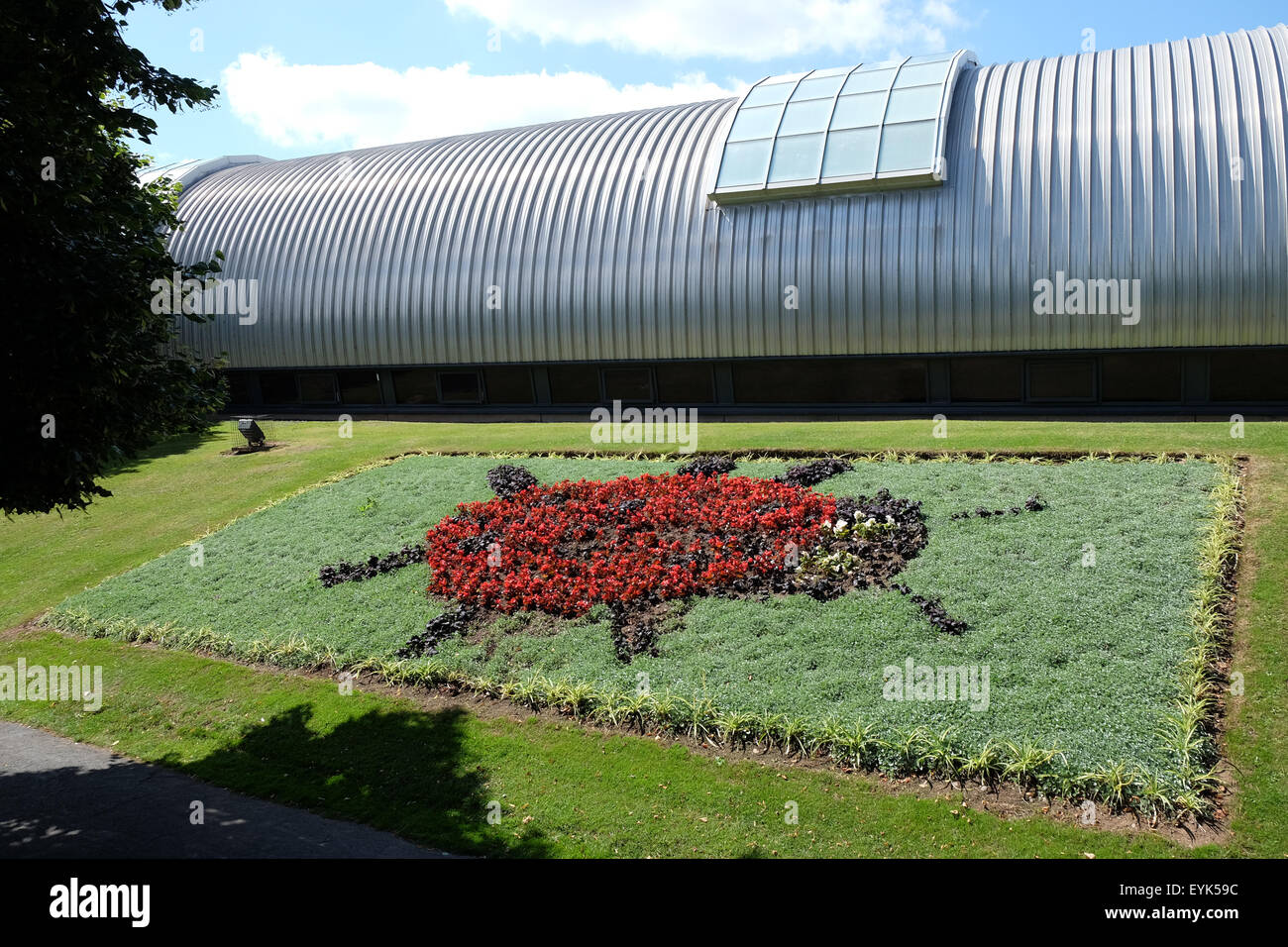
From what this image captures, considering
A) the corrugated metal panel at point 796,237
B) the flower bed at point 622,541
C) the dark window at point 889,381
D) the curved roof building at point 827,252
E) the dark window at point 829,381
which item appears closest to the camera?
the flower bed at point 622,541

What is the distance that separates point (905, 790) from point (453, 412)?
67.8ft

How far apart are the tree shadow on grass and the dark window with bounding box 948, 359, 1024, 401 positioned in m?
15.4

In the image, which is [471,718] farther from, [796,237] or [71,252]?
[796,237]

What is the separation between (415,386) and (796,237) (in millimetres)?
12235

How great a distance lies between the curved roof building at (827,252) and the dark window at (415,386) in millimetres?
72

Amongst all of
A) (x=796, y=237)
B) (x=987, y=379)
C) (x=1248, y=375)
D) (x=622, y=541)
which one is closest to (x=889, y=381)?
(x=987, y=379)

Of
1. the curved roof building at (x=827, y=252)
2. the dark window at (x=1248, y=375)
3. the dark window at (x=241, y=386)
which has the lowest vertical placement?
the dark window at (x=1248, y=375)

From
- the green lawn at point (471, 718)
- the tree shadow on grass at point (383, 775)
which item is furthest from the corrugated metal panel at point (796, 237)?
the tree shadow on grass at point (383, 775)

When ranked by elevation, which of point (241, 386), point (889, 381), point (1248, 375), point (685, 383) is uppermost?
point (241, 386)

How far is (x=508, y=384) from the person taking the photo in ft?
82.9

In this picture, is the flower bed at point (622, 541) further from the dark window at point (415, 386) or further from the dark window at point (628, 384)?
the dark window at point (415, 386)

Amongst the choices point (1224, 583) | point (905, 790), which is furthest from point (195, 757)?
point (1224, 583)

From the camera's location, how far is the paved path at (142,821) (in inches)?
278
